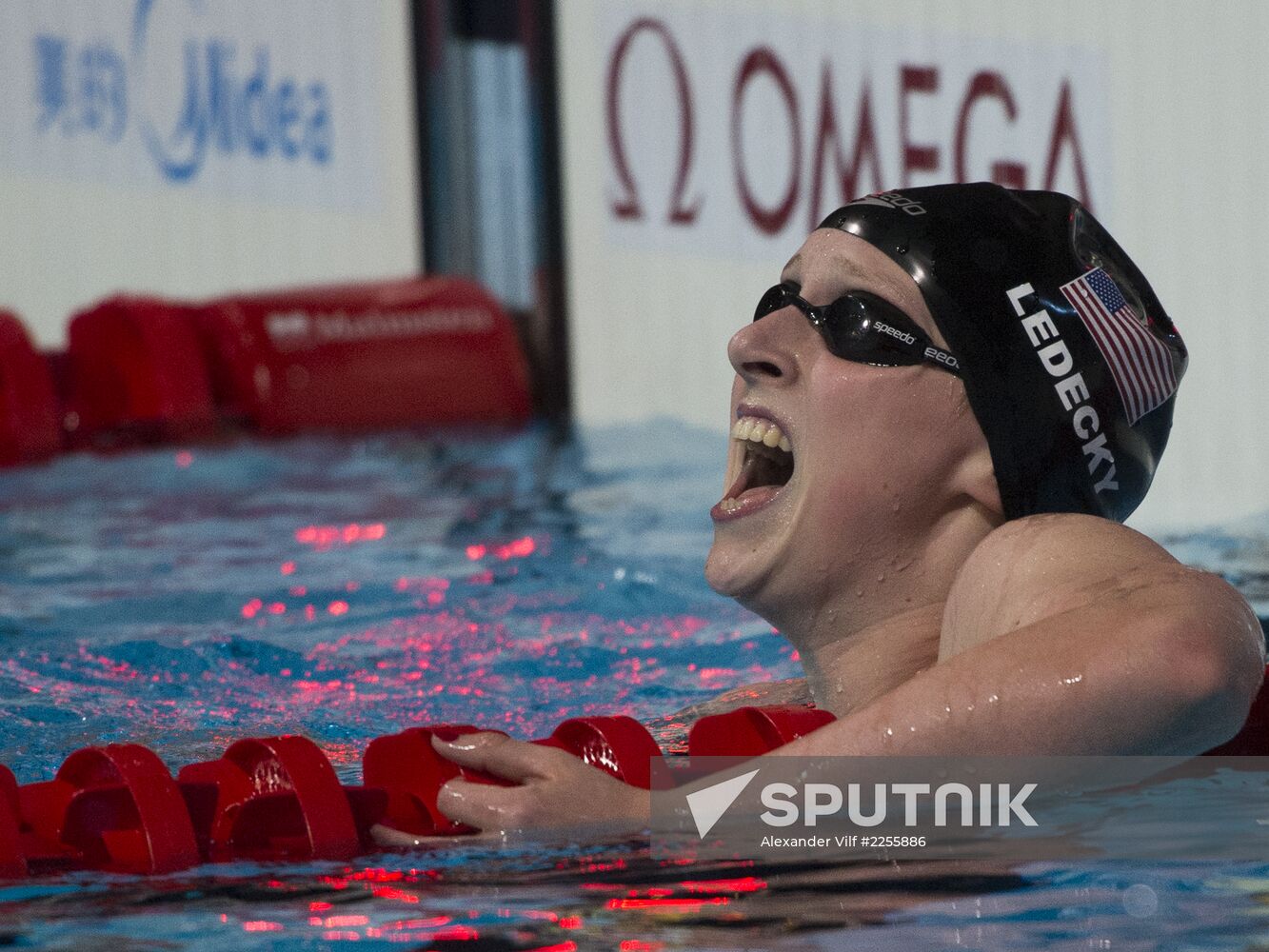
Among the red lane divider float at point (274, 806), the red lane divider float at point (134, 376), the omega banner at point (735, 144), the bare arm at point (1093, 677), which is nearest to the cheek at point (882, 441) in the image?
the bare arm at point (1093, 677)

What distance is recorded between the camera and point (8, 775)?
1.95 m

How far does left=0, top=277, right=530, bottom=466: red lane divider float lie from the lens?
6.25 metres

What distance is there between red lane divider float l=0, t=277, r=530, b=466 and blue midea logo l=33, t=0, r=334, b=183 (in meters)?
1.31

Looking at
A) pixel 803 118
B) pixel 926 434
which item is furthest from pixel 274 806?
pixel 803 118

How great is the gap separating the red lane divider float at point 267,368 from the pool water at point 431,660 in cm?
18

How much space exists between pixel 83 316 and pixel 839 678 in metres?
4.92

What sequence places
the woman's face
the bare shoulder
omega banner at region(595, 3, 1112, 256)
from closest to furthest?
the bare shoulder
the woman's face
omega banner at region(595, 3, 1112, 256)

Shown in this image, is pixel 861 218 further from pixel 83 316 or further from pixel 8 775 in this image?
pixel 83 316

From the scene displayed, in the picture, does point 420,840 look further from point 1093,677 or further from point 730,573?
point 1093,677

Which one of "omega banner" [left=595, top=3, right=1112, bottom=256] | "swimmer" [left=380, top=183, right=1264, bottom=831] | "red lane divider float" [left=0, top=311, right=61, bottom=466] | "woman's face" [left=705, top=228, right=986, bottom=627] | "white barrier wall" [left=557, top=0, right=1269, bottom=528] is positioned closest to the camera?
"swimmer" [left=380, top=183, right=1264, bottom=831]

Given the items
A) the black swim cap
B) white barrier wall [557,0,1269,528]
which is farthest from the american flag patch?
white barrier wall [557,0,1269,528]

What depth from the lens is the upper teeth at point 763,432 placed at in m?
2.15

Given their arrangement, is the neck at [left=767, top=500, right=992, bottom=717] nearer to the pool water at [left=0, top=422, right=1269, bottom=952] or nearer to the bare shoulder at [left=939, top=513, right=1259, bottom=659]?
the bare shoulder at [left=939, top=513, right=1259, bottom=659]

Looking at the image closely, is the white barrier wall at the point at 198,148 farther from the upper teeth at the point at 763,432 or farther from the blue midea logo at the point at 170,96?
the upper teeth at the point at 763,432
